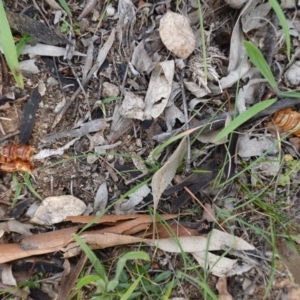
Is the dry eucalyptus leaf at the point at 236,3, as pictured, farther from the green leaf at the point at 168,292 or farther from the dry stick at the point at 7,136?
the green leaf at the point at 168,292

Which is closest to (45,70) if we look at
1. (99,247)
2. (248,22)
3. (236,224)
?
(99,247)

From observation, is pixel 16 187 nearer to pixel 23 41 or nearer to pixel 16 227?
pixel 16 227

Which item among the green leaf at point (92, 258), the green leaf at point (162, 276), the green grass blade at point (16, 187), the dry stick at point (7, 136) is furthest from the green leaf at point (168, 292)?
the dry stick at point (7, 136)

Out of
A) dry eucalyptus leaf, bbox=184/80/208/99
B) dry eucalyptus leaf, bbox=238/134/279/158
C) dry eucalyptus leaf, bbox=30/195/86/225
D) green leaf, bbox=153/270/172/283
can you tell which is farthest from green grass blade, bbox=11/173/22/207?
dry eucalyptus leaf, bbox=238/134/279/158

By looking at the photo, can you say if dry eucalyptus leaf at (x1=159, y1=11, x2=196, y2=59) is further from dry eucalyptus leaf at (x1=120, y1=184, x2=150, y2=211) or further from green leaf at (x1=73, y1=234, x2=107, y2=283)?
green leaf at (x1=73, y1=234, x2=107, y2=283)

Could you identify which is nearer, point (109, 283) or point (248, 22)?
point (109, 283)

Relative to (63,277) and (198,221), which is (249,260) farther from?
(63,277)
